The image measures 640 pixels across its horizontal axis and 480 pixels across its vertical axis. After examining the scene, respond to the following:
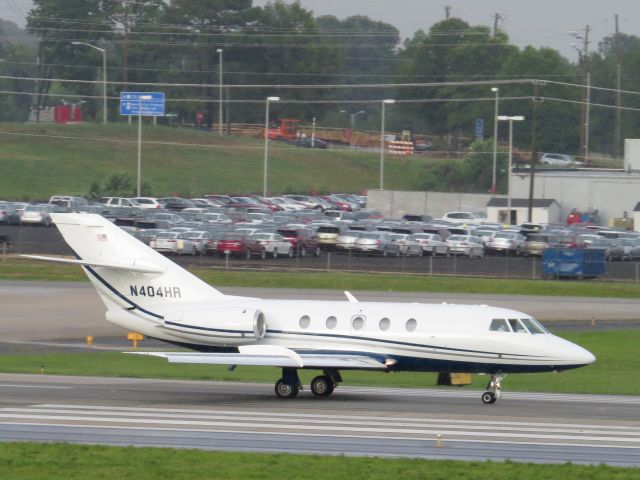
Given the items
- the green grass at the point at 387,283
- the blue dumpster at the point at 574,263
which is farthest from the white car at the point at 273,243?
the blue dumpster at the point at 574,263

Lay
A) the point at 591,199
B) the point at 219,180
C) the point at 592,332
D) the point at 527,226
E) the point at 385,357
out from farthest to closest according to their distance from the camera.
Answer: the point at 219,180 → the point at 591,199 → the point at 527,226 → the point at 592,332 → the point at 385,357

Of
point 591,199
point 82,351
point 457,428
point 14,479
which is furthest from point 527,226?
point 14,479

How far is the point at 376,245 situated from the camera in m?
78.0

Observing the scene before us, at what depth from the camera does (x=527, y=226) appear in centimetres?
9156

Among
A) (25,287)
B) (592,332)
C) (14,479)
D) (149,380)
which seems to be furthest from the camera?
(25,287)

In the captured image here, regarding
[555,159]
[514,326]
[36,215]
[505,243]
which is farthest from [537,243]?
[555,159]

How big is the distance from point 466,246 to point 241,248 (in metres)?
14.2

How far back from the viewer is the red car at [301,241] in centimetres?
7744

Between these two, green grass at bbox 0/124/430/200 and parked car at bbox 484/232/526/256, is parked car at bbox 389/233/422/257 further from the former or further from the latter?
green grass at bbox 0/124/430/200

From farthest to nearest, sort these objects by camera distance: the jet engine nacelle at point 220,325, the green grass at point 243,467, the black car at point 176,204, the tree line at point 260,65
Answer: the tree line at point 260,65 → the black car at point 176,204 → the jet engine nacelle at point 220,325 → the green grass at point 243,467

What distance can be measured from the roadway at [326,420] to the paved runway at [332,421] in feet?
0.07

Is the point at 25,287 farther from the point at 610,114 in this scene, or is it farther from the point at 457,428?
the point at 610,114

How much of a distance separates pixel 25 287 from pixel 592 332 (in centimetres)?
2665

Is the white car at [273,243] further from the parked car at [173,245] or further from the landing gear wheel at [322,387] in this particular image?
the landing gear wheel at [322,387]
